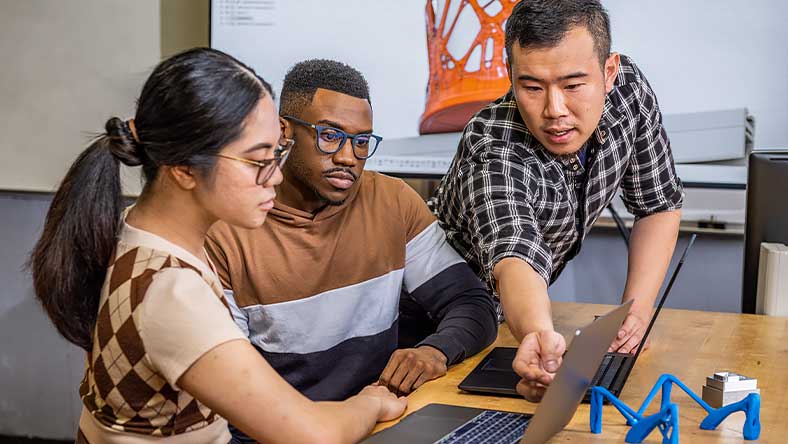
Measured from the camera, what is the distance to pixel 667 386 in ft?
4.15

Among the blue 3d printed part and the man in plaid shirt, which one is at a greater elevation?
the man in plaid shirt

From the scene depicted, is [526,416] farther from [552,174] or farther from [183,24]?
[183,24]

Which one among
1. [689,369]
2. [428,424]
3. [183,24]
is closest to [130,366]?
[428,424]

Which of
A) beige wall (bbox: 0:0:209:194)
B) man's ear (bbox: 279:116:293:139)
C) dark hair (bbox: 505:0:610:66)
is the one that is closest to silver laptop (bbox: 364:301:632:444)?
dark hair (bbox: 505:0:610:66)

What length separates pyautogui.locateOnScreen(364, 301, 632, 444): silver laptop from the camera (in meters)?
1.01

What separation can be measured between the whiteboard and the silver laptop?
160cm

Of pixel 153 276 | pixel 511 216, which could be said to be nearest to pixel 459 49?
pixel 511 216

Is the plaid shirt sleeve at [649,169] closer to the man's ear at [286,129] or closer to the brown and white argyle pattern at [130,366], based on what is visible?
the man's ear at [286,129]

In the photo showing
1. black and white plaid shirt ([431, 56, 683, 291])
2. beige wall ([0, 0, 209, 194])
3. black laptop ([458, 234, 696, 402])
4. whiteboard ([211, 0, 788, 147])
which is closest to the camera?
black laptop ([458, 234, 696, 402])

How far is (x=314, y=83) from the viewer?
1.72 meters

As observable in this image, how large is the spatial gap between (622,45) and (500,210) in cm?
139

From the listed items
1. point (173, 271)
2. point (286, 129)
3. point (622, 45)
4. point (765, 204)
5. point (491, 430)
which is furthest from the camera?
point (622, 45)

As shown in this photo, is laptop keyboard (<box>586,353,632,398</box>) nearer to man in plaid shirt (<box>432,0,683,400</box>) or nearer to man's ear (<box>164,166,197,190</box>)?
man in plaid shirt (<box>432,0,683,400</box>)

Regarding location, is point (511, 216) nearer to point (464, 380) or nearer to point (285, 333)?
point (464, 380)
